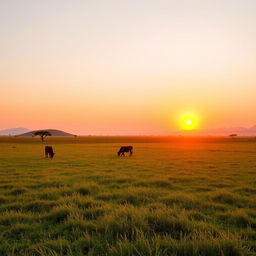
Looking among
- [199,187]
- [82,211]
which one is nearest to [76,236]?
[82,211]

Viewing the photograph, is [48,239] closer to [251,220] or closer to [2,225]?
[2,225]

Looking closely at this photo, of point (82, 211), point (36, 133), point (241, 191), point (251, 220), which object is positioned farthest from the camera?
point (36, 133)

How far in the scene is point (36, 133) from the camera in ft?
334

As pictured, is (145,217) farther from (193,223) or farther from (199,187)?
(199,187)

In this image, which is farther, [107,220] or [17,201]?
[17,201]

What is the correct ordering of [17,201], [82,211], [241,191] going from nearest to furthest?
1. [82,211]
2. [17,201]
3. [241,191]

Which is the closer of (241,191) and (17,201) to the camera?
(17,201)

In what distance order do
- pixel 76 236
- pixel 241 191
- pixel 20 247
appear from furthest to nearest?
pixel 241 191 < pixel 76 236 < pixel 20 247

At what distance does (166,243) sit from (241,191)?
824cm

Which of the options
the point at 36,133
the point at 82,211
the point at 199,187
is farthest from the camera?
the point at 36,133

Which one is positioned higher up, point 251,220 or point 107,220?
point 107,220

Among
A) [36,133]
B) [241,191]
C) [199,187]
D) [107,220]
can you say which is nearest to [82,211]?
[107,220]

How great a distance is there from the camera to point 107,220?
6.36 meters

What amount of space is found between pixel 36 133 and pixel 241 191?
101 metres
